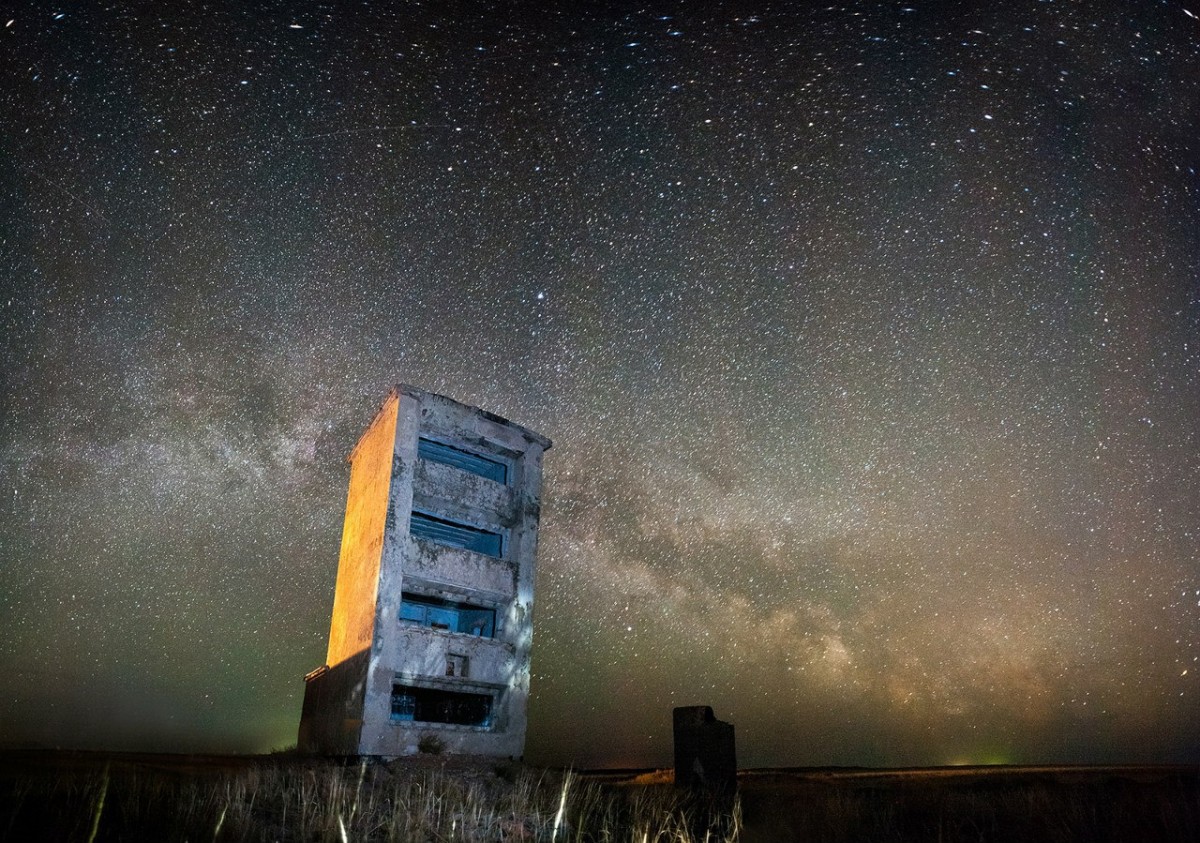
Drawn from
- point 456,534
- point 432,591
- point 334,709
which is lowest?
point 334,709

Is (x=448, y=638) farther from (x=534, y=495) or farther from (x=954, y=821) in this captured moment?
(x=954, y=821)

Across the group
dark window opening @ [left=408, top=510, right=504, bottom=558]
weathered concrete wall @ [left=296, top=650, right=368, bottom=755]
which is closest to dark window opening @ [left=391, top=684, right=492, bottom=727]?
weathered concrete wall @ [left=296, top=650, right=368, bottom=755]

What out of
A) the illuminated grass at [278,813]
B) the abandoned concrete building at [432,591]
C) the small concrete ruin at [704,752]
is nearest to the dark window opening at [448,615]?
the abandoned concrete building at [432,591]

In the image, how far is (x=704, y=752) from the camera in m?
16.3

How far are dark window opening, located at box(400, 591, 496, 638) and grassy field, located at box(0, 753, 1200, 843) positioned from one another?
17.6ft

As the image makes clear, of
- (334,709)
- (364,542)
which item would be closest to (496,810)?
(334,709)

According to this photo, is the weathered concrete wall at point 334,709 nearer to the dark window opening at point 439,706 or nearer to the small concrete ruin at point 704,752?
the dark window opening at point 439,706

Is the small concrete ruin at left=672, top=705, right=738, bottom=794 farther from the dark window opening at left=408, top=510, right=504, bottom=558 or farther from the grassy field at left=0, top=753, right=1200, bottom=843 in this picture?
the dark window opening at left=408, top=510, right=504, bottom=558

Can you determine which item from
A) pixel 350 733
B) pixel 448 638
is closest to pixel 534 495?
pixel 448 638

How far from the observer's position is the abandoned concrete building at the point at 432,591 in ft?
71.1

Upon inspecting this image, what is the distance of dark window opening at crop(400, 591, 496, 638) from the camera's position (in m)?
23.9

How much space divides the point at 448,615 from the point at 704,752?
1121 centimetres

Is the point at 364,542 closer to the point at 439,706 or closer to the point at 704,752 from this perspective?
the point at 439,706

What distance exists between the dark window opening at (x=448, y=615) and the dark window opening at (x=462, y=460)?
4.55 meters
